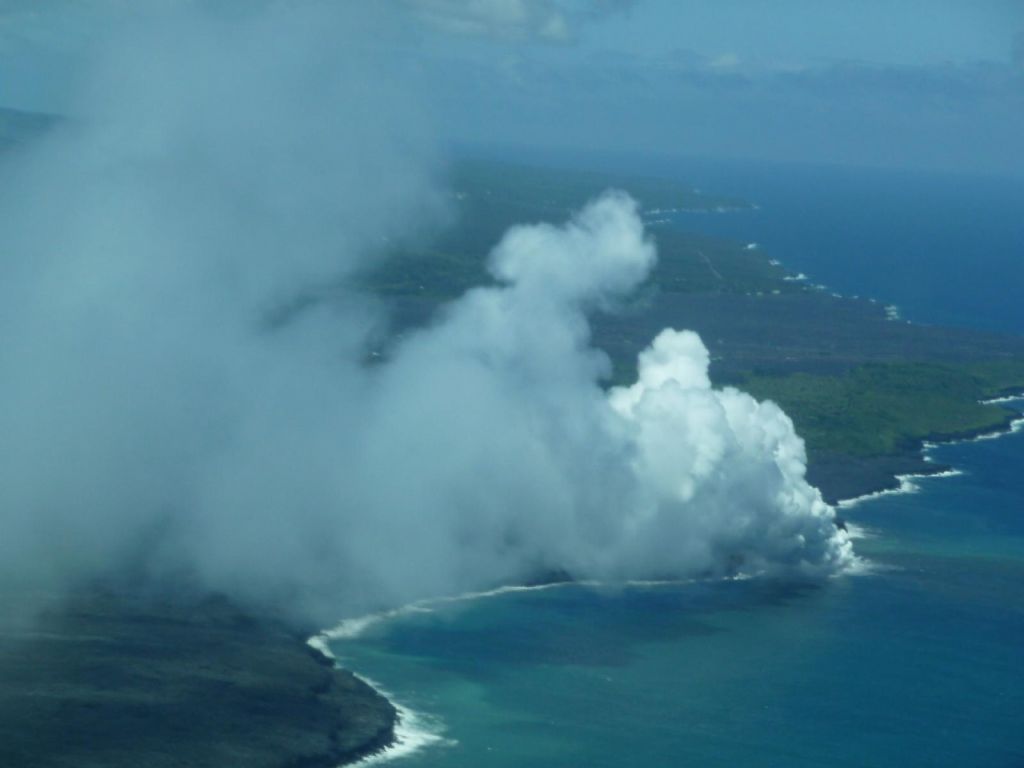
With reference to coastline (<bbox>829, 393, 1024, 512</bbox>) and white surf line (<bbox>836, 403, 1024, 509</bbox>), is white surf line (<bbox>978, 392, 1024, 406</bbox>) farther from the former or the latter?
white surf line (<bbox>836, 403, 1024, 509</bbox>)

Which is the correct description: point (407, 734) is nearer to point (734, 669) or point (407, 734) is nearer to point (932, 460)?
point (734, 669)

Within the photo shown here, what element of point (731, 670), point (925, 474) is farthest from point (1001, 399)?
point (731, 670)

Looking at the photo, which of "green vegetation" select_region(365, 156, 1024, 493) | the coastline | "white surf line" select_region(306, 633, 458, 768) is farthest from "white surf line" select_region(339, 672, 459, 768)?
"green vegetation" select_region(365, 156, 1024, 493)

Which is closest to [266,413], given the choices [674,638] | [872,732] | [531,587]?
[531,587]

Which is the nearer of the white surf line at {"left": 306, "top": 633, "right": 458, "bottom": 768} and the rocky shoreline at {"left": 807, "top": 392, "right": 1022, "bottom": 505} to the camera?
the white surf line at {"left": 306, "top": 633, "right": 458, "bottom": 768}

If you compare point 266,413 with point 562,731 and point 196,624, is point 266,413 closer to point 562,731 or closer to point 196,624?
point 196,624

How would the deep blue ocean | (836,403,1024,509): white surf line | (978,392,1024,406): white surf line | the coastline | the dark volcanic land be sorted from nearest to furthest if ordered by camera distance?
the dark volcanic land
the deep blue ocean
(836,403,1024,509): white surf line
the coastline
(978,392,1024,406): white surf line

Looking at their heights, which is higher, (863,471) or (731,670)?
(863,471)
